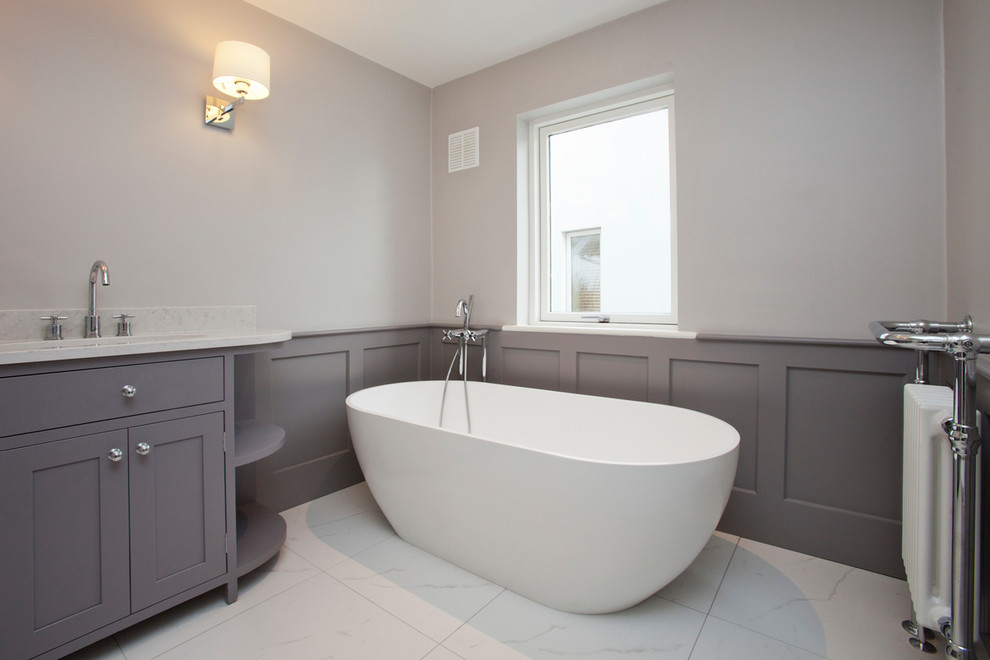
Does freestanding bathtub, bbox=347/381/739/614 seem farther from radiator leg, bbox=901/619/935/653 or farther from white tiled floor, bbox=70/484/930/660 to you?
radiator leg, bbox=901/619/935/653

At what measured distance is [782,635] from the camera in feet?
4.76

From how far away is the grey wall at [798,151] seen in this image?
1.69m

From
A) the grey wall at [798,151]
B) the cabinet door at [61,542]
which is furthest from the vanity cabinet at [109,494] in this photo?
the grey wall at [798,151]

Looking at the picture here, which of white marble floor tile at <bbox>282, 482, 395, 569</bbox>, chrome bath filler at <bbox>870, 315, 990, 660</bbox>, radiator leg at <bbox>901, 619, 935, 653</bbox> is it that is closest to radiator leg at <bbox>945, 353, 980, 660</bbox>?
chrome bath filler at <bbox>870, 315, 990, 660</bbox>

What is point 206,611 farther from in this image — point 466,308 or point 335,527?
point 466,308

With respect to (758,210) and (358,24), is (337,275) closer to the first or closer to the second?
(358,24)

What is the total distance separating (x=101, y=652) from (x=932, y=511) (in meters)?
2.36

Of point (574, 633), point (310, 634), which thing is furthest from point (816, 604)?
point (310, 634)

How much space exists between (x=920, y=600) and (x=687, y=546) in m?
0.57

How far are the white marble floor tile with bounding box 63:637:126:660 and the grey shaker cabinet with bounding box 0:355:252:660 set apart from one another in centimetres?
11

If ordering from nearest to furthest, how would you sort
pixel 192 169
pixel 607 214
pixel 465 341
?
pixel 192 169 → pixel 607 214 → pixel 465 341

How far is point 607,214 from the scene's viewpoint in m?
2.61

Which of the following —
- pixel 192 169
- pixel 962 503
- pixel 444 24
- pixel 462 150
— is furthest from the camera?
pixel 462 150

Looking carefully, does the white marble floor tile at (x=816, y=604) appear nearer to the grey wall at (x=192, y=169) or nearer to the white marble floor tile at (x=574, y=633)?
the white marble floor tile at (x=574, y=633)
